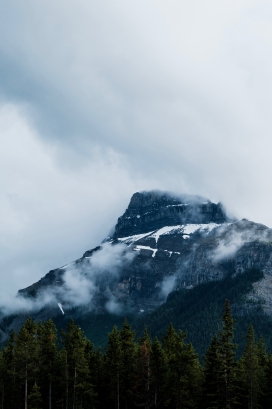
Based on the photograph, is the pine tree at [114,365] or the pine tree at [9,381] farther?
the pine tree at [9,381]

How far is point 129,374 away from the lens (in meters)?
92.4

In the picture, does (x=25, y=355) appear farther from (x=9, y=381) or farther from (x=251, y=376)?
(x=251, y=376)

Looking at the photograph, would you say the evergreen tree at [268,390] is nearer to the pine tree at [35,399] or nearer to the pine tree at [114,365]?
the pine tree at [114,365]

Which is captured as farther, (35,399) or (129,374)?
(129,374)

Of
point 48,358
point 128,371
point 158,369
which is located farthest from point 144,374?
point 48,358

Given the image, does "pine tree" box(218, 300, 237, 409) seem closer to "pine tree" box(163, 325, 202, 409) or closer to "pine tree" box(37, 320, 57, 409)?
"pine tree" box(163, 325, 202, 409)

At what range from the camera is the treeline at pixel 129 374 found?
83.5 m

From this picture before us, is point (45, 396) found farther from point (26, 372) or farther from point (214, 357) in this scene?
point (214, 357)

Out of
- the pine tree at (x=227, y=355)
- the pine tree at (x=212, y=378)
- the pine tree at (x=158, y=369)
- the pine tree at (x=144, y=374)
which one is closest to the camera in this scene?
the pine tree at (x=227, y=355)

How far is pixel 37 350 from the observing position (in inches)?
3381

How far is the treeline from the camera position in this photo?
8350 cm

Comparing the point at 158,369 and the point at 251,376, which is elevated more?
the point at 158,369

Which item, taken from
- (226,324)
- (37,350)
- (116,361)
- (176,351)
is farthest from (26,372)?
(226,324)

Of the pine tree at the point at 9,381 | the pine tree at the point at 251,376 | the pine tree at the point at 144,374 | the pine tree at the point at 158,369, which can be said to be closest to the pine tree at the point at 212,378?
the pine tree at the point at 251,376
